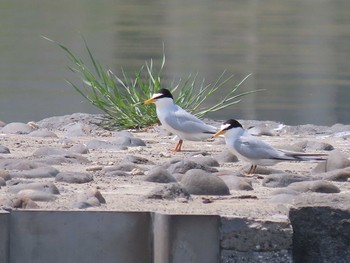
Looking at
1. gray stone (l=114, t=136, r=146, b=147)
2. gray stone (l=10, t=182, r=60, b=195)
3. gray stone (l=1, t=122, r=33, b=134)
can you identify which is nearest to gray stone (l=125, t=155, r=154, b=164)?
gray stone (l=114, t=136, r=146, b=147)

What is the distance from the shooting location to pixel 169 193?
16.9ft

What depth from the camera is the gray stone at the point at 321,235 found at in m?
4.98

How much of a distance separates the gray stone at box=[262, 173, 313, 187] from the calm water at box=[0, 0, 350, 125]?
574cm

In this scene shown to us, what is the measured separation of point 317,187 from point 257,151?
110 cm

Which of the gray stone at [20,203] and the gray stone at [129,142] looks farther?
the gray stone at [129,142]

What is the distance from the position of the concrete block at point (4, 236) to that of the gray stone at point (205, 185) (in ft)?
3.27

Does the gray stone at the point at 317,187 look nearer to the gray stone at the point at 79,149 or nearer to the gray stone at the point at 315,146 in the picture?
the gray stone at the point at 79,149

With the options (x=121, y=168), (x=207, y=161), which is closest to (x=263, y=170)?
(x=207, y=161)

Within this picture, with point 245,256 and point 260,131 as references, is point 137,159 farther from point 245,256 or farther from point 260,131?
point 260,131

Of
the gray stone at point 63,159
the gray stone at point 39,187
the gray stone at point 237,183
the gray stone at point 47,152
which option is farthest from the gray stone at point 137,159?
the gray stone at point 39,187

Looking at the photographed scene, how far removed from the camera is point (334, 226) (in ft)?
16.5

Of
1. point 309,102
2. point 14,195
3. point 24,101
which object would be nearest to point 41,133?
point 14,195

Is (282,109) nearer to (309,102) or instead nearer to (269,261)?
(309,102)

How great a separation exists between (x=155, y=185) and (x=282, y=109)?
7327mm
